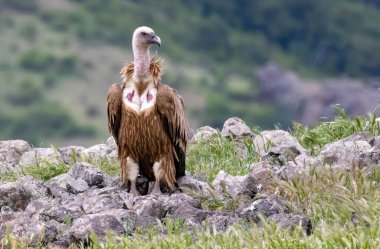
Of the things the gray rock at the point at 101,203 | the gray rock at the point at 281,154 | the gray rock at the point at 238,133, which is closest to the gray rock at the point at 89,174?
the gray rock at the point at 101,203

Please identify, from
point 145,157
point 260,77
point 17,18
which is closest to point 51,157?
point 145,157

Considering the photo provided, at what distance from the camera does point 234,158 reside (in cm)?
1332

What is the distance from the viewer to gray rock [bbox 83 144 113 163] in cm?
1378

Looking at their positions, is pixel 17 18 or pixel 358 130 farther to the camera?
pixel 17 18

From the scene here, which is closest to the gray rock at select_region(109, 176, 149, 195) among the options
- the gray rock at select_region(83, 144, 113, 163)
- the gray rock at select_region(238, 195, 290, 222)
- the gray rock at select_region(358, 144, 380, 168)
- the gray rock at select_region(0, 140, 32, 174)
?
the gray rock at select_region(83, 144, 113, 163)

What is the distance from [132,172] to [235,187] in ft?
4.96

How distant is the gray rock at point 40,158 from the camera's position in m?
13.6

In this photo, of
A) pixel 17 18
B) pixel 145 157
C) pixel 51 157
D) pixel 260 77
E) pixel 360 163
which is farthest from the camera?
pixel 17 18

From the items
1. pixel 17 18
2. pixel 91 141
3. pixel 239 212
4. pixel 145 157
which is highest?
pixel 17 18

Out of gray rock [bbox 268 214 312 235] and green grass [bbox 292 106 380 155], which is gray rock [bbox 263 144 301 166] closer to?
green grass [bbox 292 106 380 155]

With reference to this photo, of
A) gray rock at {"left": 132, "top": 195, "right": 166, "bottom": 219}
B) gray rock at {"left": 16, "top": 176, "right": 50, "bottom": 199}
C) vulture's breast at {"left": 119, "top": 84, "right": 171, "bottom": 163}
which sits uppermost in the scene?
vulture's breast at {"left": 119, "top": 84, "right": 171, "bottom": 163}

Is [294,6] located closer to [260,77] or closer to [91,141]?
[260,77]

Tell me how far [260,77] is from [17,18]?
1720cm

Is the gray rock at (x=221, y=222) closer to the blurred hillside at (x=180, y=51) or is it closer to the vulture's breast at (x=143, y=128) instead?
the vulture's breast at (x=143, y=128)
